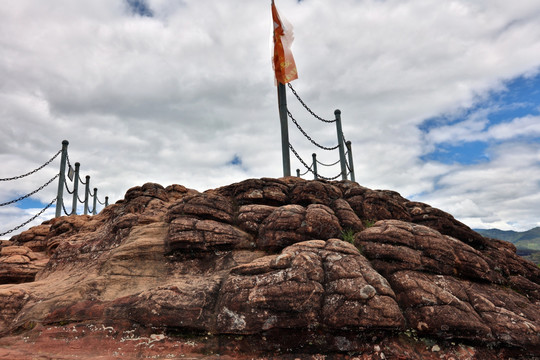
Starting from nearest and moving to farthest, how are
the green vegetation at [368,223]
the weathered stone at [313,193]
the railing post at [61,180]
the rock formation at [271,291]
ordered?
the rock formation at [271,291]
the green vegetation at [368,223]
the weathered stone at [313,193]
the railing post at [61,180]

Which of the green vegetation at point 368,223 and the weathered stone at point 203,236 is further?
the green vegetation at point 368,223

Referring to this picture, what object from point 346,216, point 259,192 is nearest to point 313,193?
point 346,216

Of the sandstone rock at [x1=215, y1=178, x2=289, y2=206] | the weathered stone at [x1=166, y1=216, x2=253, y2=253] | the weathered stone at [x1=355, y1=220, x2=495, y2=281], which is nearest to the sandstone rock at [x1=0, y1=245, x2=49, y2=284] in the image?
the weathered stone at [x1=166, y1=216, x2=253, y2=253]

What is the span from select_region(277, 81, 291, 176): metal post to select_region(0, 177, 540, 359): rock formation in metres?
3.76

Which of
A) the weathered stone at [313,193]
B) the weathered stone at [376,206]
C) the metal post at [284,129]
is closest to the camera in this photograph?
the weathered stone at [376,206]

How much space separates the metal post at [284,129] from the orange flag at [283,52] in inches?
25.2

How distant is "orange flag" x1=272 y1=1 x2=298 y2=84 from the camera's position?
50.0 feet

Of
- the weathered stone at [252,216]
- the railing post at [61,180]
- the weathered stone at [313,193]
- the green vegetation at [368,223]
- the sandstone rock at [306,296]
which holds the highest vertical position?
the railing post at [61,180]

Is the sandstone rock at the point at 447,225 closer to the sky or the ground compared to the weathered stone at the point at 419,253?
closer to the sky

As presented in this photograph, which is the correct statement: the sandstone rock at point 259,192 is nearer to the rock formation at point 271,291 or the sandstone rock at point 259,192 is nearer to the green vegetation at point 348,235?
the rock formation at point 271,291

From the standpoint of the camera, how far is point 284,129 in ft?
47.5

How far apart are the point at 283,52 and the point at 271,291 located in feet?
42.0

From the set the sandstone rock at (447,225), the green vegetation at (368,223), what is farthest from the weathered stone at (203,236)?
the sandstone rock at (447,225)

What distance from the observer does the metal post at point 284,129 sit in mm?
14164
